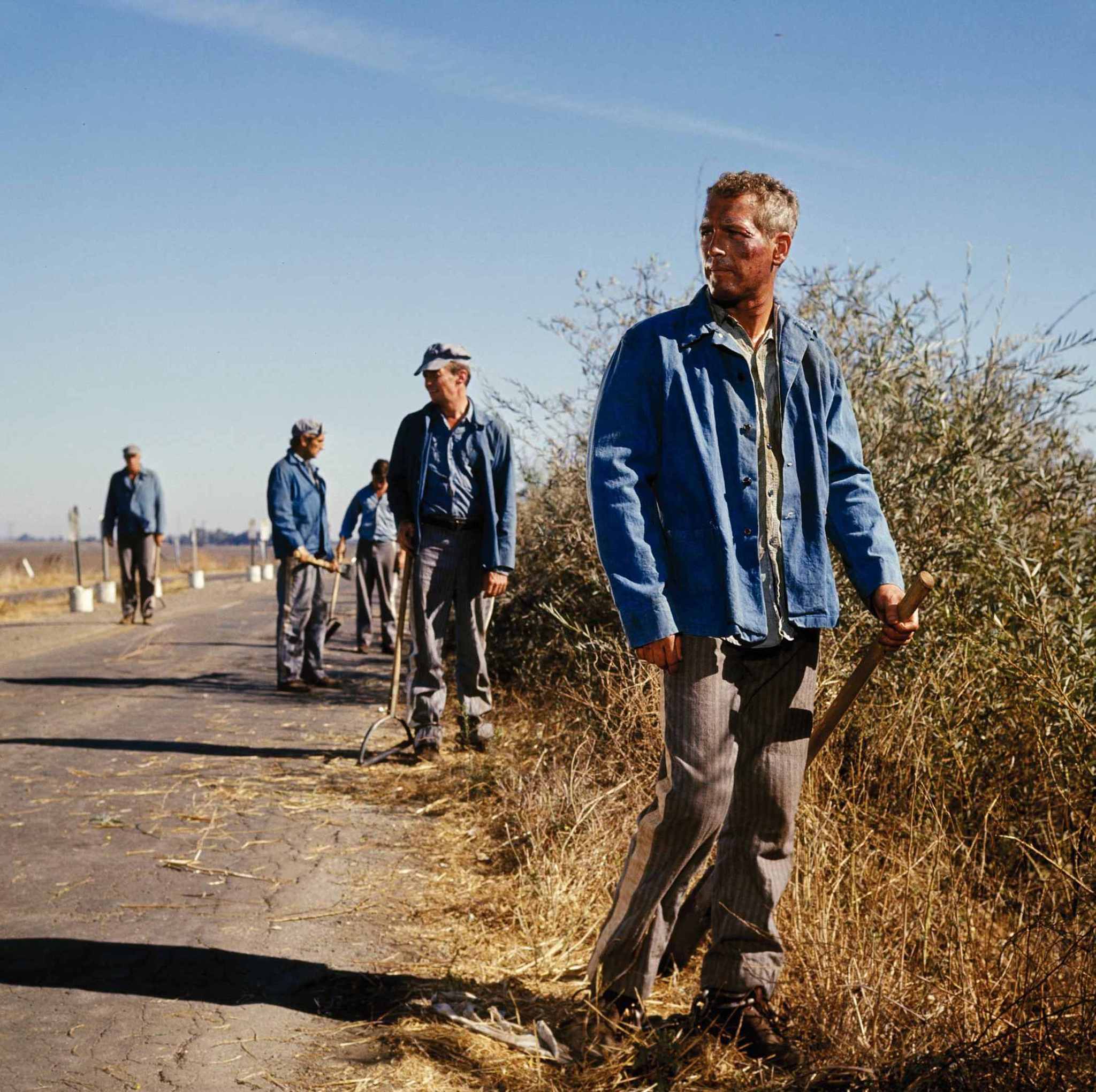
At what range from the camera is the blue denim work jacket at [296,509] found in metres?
10.8

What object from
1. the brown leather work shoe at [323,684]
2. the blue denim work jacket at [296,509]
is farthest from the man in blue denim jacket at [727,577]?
the brown leather work shoe at [323,684]

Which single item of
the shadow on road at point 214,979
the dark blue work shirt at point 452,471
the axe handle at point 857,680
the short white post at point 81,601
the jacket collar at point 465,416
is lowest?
the shadow on road at point 214,979

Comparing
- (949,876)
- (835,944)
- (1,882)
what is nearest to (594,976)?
(835,944)

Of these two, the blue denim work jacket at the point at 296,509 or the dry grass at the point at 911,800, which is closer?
the dry grass at the point at 911,800

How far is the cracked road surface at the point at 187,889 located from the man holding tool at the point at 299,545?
706 millimetres

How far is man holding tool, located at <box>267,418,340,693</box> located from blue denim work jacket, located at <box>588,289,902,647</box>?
767 centimetres

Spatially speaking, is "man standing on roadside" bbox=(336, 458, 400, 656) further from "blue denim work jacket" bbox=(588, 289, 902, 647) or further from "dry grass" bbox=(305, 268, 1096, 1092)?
"blue denim work jacket" bbox=(588, 289, 902, 647)

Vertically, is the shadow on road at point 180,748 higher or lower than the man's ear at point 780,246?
lower

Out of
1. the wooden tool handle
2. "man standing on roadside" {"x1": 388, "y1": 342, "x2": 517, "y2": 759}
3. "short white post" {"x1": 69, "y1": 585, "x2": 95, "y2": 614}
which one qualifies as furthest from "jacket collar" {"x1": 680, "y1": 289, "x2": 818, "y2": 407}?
"short white post" {"x1": 69, "y1": 585, "x2": 95, "y2": 614}

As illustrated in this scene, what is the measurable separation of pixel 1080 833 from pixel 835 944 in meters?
2.32

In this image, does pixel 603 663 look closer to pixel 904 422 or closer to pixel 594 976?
pixel 904 422

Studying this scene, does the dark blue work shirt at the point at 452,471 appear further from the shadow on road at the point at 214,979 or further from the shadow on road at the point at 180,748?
the shadow on road at the point at 214,979

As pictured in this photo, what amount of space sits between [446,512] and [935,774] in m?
3.21

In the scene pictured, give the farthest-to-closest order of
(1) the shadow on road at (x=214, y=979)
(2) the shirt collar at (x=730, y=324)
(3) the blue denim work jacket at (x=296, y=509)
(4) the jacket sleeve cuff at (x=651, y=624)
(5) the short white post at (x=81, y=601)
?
(5) the short white post at (x=81, y=601), (3) the blue denim work jacket at (x=296, y=509), (1) the shadow on road at (x=214, y=979), (2) the shirt collar at (x=730, y=324), (4) the jacket sleeve cuff at (x=651, y=624)
